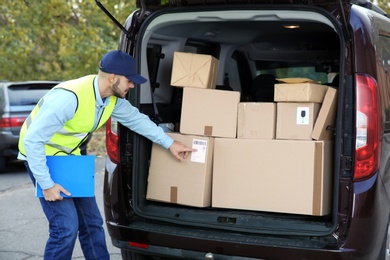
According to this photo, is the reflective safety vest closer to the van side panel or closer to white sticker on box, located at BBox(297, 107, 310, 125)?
white sticker on box, located at BBox(297, 107, 310, 125)

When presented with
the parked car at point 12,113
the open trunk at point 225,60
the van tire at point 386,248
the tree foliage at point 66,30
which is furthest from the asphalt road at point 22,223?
the tree foliage at point 66,30

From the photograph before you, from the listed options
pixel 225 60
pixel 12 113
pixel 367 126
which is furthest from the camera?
pixel 12 113

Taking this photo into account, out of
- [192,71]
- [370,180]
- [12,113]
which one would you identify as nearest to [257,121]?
[192,71]

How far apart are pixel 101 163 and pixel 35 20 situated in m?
5.90

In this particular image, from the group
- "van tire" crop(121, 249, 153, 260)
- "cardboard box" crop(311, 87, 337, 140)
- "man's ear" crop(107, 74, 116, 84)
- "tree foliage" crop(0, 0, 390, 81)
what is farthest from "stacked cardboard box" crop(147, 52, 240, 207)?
"tree foliage" crop(0, 0, 390, 81)

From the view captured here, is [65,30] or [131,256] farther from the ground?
[65,30]

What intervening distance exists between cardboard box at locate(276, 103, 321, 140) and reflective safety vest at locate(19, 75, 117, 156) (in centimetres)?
118

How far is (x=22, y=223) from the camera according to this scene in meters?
6.52

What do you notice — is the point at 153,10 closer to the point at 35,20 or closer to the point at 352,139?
the point at 352,139

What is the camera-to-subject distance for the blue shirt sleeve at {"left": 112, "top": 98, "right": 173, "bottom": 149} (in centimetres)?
414

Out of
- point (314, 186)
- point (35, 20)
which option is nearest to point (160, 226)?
point (314, 186)

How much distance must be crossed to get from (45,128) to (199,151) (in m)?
1.06

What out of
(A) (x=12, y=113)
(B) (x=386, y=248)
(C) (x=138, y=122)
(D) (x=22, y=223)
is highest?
(C) (x=138, y=122)

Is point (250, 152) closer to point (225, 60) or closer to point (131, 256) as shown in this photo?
point (131, 256)
